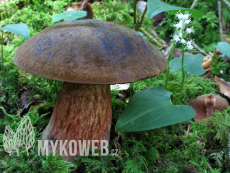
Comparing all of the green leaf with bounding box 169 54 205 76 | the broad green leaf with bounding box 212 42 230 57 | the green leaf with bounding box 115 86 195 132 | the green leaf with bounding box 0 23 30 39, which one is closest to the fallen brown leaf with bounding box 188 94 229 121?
the broad green leaf with bounding box 212 42 230 57

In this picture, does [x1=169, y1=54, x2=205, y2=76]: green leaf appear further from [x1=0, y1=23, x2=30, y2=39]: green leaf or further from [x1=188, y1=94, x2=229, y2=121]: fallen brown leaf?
[x1=0, y1=23, x2=30, y2=39]: green leaf

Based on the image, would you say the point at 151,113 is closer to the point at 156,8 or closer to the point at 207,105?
the point at 156,8

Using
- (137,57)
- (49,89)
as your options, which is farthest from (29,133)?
(137,57)

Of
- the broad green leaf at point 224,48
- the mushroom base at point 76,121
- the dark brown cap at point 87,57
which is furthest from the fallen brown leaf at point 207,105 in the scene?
the mushroom base at point 76,121

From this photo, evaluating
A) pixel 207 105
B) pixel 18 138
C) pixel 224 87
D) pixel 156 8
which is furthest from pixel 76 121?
pixel 224 87

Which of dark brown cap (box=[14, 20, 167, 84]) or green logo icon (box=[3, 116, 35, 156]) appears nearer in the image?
dark brown cap (box=[14, 20, 167, 84])

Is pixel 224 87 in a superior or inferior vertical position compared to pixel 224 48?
inferior
